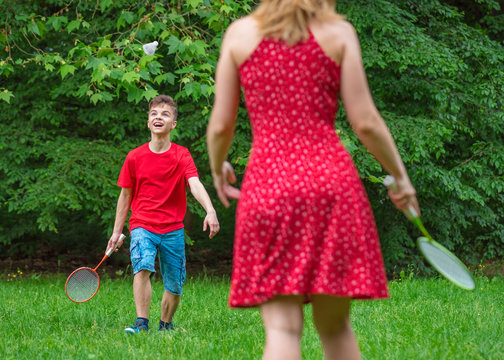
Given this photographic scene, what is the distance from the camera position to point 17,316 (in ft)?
20.6

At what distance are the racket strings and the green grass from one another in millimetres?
1251

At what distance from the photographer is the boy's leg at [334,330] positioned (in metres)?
2.56

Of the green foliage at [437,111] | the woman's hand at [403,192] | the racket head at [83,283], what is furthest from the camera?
the green foliage at [437,111]

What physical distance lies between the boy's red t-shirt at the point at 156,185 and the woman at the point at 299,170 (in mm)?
2984

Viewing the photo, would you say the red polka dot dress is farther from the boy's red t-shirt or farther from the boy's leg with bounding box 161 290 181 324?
the boy's leg with bounding box 161 290 181 324

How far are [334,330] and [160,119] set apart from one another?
10.2ft

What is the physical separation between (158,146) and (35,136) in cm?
513

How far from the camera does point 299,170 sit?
7.80 feet

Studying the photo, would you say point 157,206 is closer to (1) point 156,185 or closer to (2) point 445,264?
(1) point 156,185

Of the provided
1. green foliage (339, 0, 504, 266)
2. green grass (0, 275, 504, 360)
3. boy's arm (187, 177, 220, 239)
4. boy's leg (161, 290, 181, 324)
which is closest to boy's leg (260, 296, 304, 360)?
Answer: green grass (0, 275, 504, 360)

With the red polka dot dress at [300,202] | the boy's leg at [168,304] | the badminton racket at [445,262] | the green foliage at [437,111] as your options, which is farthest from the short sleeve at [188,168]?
the green foliage at [437,111]

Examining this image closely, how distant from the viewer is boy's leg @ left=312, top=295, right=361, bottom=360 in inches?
101

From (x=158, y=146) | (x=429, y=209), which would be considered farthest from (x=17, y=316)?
(x=429, y=209)

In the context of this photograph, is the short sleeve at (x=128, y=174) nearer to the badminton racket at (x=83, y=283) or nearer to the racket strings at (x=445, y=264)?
the badminton racket at (x=83, y=283)
